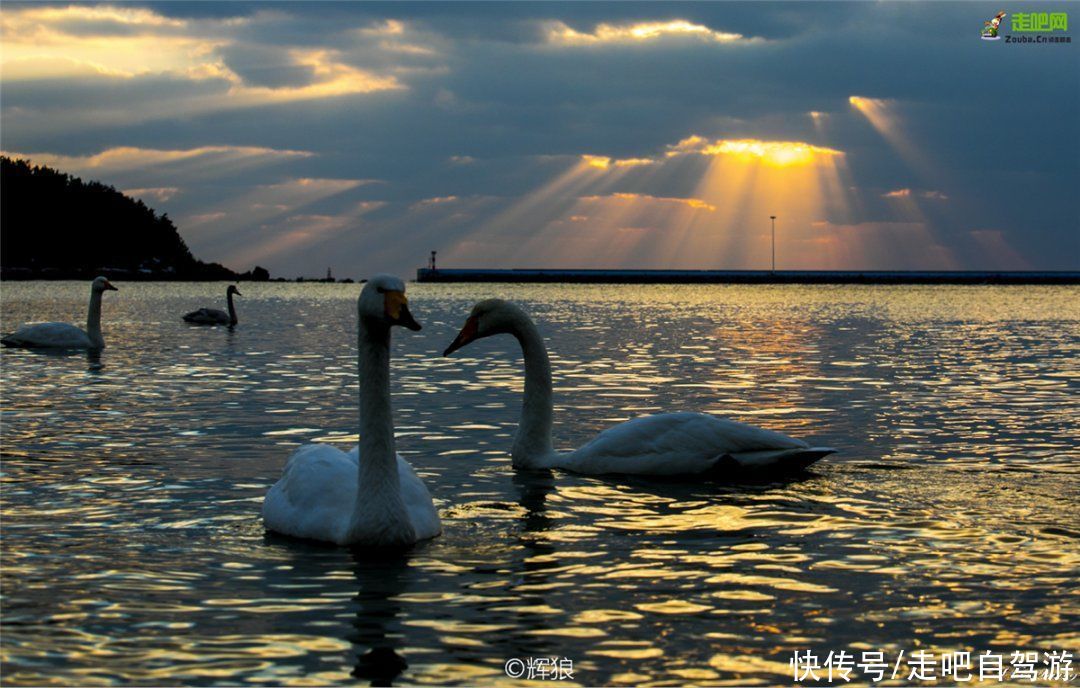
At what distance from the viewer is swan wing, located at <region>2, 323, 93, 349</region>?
32.2m

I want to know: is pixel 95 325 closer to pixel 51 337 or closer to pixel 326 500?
pixel 51 337

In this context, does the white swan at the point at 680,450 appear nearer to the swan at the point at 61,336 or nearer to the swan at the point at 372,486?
the swan at the point at 372,486

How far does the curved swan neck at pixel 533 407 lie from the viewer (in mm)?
14078

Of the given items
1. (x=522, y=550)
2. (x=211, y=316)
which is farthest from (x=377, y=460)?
(x=211, y=316)

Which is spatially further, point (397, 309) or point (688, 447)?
point (688, 447)

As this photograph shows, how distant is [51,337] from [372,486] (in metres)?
25.2

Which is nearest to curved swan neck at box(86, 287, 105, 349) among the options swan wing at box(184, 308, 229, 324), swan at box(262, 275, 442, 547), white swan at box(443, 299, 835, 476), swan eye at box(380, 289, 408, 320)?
swan wing at box(184, 308, 229, 324)

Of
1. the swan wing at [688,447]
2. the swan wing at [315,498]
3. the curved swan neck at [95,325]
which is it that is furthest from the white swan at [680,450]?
the curved swan neck at [95,325]

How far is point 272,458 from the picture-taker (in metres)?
14.6

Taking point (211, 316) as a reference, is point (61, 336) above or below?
below

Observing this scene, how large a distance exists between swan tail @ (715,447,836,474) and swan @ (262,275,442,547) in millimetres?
3795

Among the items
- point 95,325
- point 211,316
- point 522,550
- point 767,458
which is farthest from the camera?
point 211,316

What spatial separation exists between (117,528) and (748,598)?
16.4ft

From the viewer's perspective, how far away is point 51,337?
107 ft
